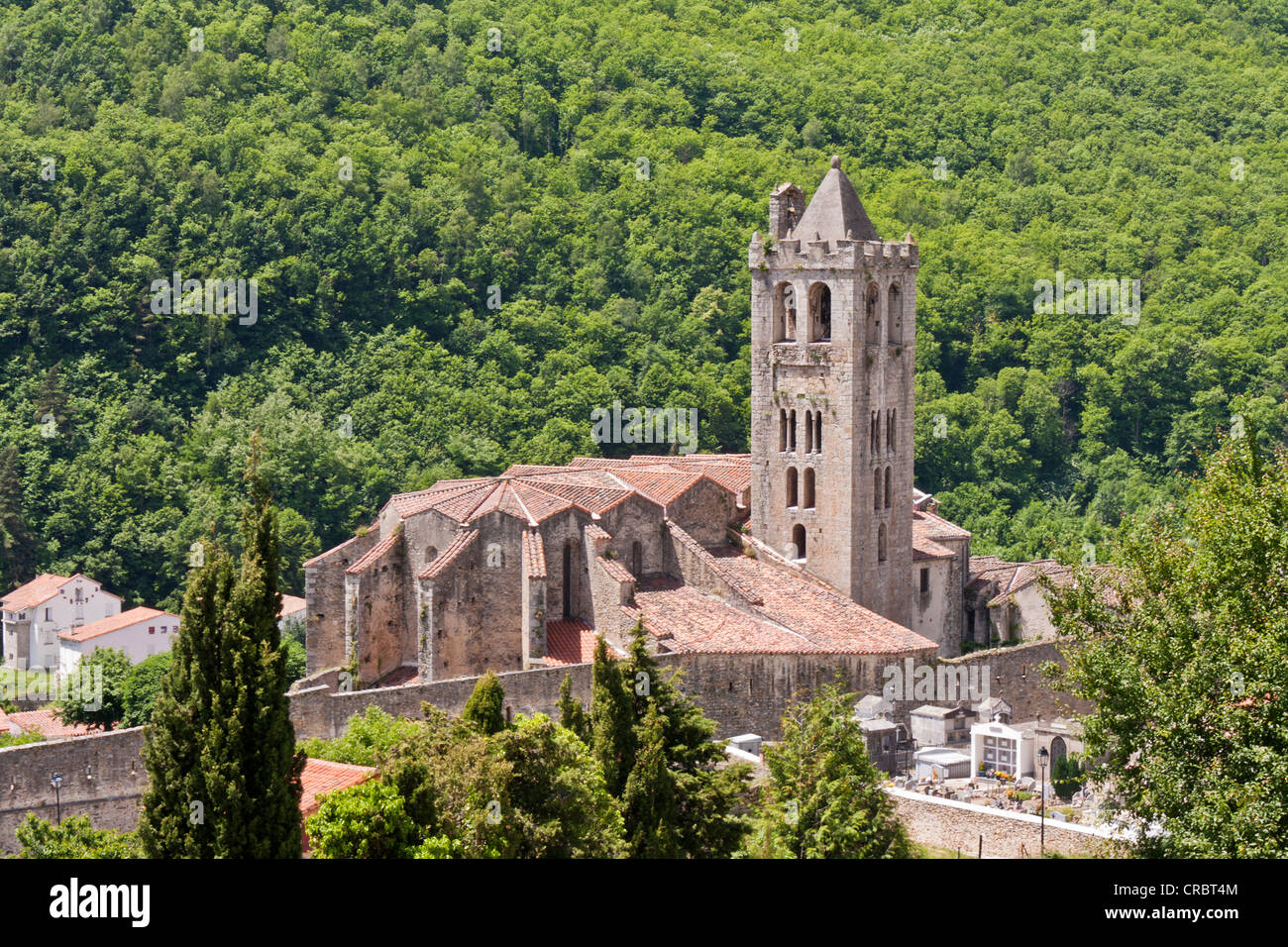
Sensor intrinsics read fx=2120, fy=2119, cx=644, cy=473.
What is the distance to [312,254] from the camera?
109000mm

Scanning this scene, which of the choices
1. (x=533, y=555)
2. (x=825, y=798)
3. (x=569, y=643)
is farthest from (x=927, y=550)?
(x=825, y=798)

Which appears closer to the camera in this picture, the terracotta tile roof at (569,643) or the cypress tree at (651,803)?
the cypress tree at (651,803)

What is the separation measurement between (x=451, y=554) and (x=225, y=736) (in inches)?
929

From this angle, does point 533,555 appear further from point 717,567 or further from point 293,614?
point 293,614

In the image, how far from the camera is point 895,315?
60.8 metres

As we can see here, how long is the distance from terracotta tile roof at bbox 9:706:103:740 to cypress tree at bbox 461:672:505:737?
13.0 meters

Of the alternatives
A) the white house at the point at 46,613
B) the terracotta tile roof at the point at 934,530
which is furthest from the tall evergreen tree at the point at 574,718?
the white house at the point at 46,613

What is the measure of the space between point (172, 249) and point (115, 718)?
195 feet

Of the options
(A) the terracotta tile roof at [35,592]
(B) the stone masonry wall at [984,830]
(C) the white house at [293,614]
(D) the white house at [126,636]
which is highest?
(A) the terracotta tile roof at [35,592]

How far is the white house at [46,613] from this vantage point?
81.8m

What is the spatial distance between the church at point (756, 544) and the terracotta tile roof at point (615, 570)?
0.07 m

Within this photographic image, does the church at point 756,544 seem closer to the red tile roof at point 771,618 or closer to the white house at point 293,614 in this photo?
the red tile roof at point 771,618

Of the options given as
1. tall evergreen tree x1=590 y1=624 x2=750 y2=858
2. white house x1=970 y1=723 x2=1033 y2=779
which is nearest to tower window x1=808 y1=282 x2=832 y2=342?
white house x1=970 y1=723 x2=1033 y2=779

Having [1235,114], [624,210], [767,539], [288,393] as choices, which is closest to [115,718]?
[767,539]
